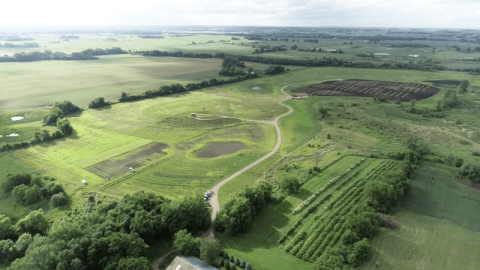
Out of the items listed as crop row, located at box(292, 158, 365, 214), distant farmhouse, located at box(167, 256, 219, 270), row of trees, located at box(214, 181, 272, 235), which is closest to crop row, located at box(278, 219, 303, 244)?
crop row, located at box(292, 158, 365, 214)

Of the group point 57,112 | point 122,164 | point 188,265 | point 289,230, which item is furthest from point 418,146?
point 57,112

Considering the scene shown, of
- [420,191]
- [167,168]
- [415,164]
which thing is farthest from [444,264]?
[167,168]

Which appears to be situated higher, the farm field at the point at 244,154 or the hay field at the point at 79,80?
the hay field at the point at 79,80

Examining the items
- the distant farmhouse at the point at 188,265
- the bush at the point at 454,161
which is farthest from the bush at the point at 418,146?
the distant farmhouse at the point at 188,265

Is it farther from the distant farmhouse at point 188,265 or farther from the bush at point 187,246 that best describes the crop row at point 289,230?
the bush at point 187,246

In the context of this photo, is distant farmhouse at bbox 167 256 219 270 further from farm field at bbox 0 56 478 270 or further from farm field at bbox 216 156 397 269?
farm field at bbox 0 56 478 270

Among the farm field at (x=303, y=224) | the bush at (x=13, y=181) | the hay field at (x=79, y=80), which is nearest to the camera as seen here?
the farm field at (x=303, y=224)

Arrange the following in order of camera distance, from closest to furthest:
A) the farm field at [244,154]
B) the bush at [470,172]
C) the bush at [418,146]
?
the farm field at [244,154], the bush at [470,172], the bush at [418,146]

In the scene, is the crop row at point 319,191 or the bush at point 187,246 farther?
the crop row at point 319,191

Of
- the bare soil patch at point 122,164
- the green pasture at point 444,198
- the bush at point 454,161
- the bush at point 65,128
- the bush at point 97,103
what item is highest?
the bush at point 97,103

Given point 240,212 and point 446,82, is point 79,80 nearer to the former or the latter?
point 240,212
